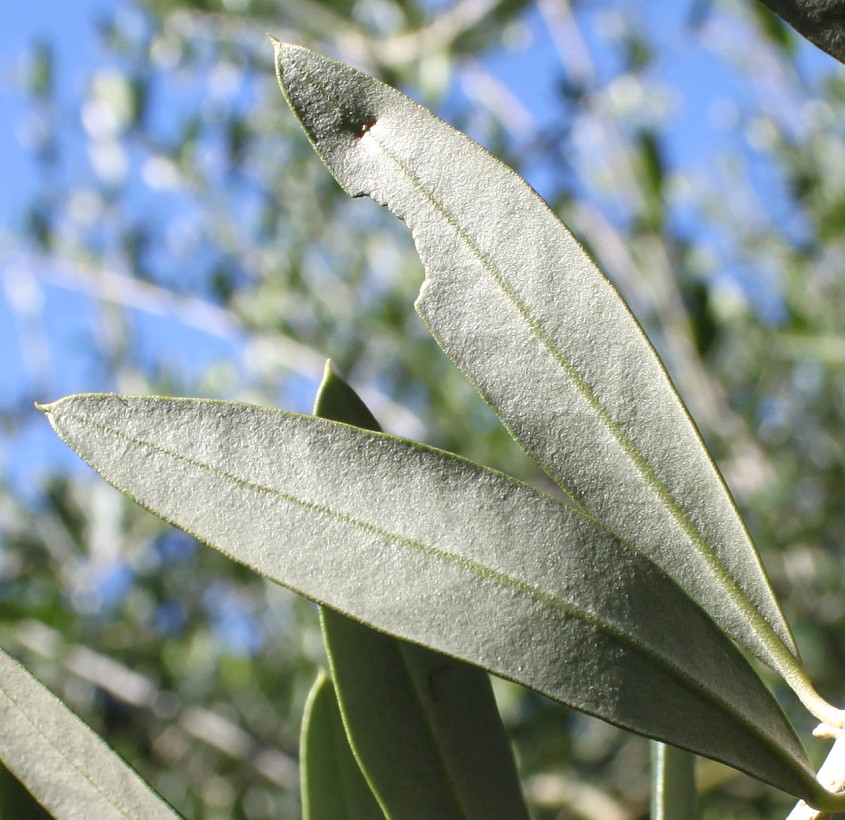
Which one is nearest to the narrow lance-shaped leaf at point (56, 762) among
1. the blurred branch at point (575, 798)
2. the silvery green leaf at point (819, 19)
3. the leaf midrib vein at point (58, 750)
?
the leaf midrib vein at point (58, 750)

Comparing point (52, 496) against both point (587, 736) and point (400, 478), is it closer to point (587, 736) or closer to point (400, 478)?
point (587, 736)

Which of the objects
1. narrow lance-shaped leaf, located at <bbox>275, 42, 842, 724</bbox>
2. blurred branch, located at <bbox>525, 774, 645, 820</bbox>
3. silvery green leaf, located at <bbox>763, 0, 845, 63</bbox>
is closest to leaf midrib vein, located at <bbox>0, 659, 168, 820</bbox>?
narrow lance-shaped leaf, located at <bbox>275, 42, 842, 724</bbox>

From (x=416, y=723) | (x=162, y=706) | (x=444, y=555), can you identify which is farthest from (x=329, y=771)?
(x=162, y=706)

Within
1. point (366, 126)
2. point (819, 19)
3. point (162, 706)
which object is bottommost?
point (162, 706)

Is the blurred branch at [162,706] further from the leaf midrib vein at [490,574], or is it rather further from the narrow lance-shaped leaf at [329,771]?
the leaf midrib vein at [490,574]

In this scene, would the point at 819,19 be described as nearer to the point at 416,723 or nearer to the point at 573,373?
the point at 573,373

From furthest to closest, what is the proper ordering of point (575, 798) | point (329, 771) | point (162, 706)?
point (162, 706)
point (575, 798)
point (329, 771)
